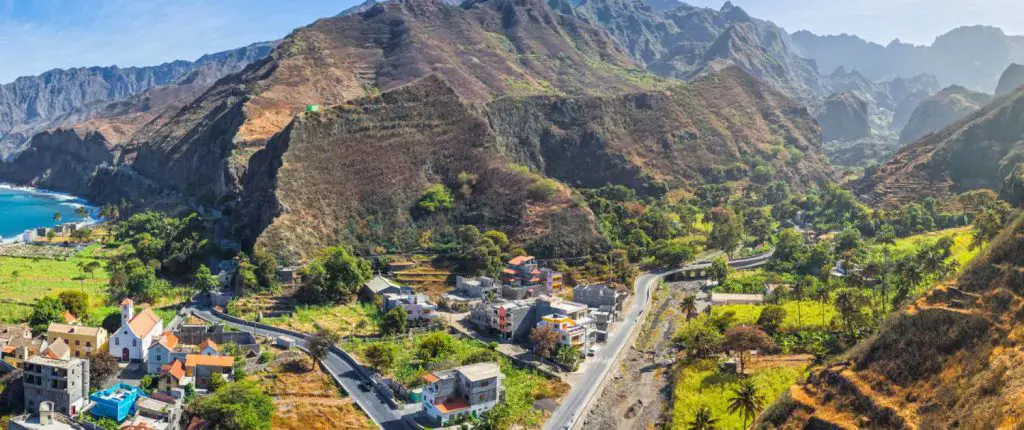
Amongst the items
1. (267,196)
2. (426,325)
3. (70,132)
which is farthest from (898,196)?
(70,132)

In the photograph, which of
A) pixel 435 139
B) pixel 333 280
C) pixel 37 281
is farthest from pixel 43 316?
pixel 435 139

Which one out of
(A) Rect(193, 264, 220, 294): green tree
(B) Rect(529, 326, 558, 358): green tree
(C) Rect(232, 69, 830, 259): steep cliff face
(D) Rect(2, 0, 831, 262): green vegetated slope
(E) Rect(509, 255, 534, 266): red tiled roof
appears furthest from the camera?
(D) Rect(2, 0, 831, 262): green vegetated slope

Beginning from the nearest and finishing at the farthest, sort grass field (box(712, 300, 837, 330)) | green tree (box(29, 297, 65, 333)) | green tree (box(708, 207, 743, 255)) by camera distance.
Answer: green tree (box(29, 297, 65, 333)), grass field (box(712, 300, 837, 330)), green tree (box(708, 207, 743, 255))

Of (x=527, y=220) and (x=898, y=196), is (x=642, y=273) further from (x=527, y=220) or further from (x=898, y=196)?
(x=898, y=196)

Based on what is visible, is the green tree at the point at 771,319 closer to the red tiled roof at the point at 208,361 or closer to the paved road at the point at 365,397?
the paved road at the point at 365,397

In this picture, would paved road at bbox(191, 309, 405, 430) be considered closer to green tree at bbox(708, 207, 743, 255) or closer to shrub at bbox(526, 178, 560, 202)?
shrub at bbox(526, 178, 560, 202)

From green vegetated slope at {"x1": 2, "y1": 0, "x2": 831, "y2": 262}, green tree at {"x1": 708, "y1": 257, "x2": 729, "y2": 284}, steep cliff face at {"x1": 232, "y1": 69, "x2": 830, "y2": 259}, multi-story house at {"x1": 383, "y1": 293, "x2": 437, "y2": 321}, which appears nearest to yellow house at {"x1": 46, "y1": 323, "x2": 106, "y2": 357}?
multi-story house at {"x1": 383, "y1": 293, "x2": 437, "y2": 321}

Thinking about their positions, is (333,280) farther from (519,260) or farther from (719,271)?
(719,271)
